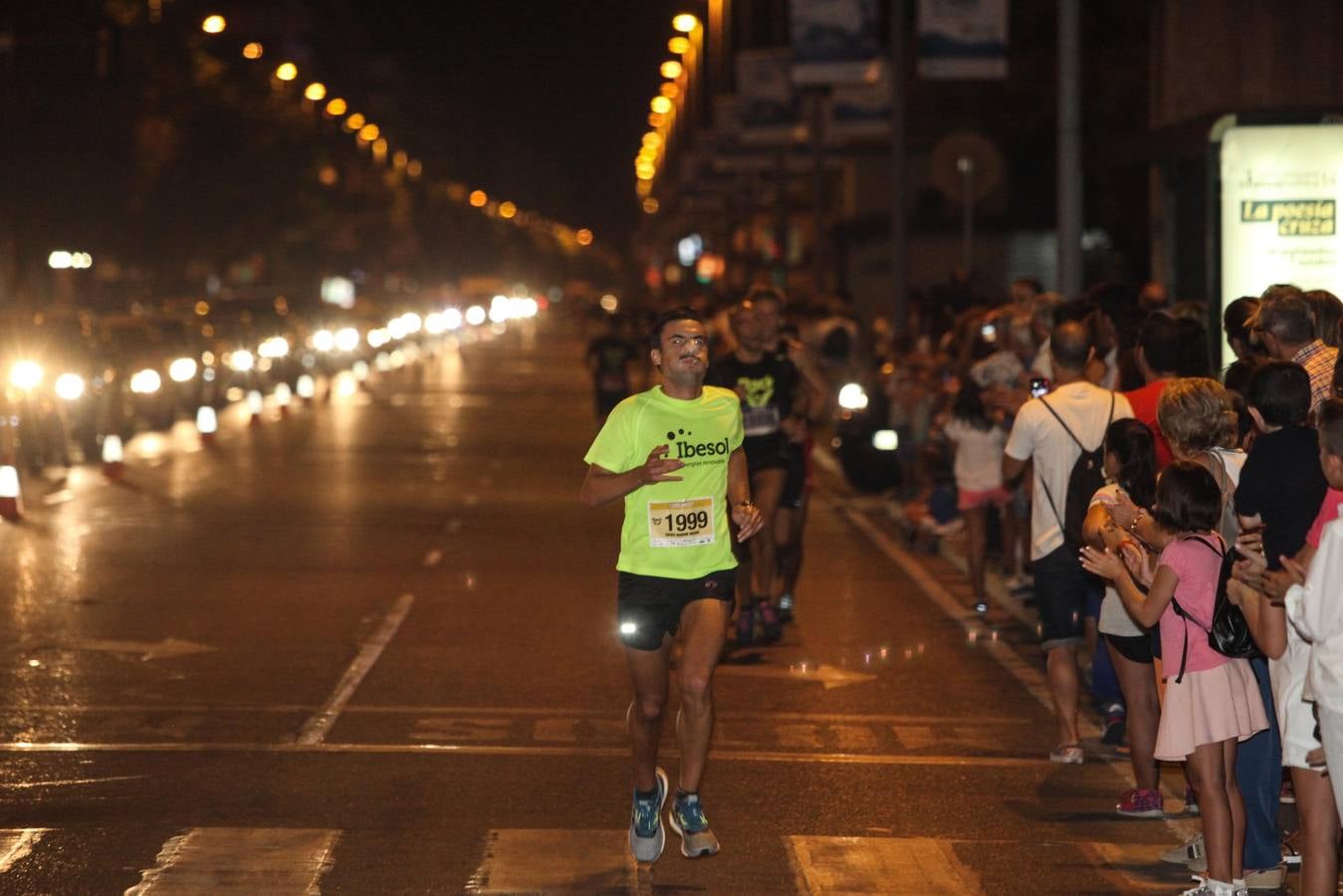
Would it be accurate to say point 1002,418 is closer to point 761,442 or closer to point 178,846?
point 761,442

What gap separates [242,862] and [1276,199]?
9.61 meters

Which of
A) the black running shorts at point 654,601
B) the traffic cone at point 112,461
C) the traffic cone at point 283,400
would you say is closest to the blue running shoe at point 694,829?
the black running shorts at point 654,601

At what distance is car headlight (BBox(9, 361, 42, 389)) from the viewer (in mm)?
24789

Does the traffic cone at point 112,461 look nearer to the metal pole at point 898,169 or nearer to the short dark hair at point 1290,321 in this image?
the metal pole at point 898,169

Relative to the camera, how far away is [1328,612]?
20.9ft

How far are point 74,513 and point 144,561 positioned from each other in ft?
12.1

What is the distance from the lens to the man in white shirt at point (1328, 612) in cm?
632

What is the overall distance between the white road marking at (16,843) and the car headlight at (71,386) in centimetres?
1926

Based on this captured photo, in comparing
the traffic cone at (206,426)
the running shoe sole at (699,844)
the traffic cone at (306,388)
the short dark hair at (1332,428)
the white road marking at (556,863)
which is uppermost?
the short dark hair at (1332,428)

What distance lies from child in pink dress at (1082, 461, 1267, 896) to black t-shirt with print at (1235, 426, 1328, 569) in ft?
1.00

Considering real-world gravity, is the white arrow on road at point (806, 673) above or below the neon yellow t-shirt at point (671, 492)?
below

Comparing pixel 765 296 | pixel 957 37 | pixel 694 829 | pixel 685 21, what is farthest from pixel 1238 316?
pixel 685 21

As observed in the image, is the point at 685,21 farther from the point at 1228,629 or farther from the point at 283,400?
the point at 1228,629

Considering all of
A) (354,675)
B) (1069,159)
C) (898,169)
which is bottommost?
(354,675)
